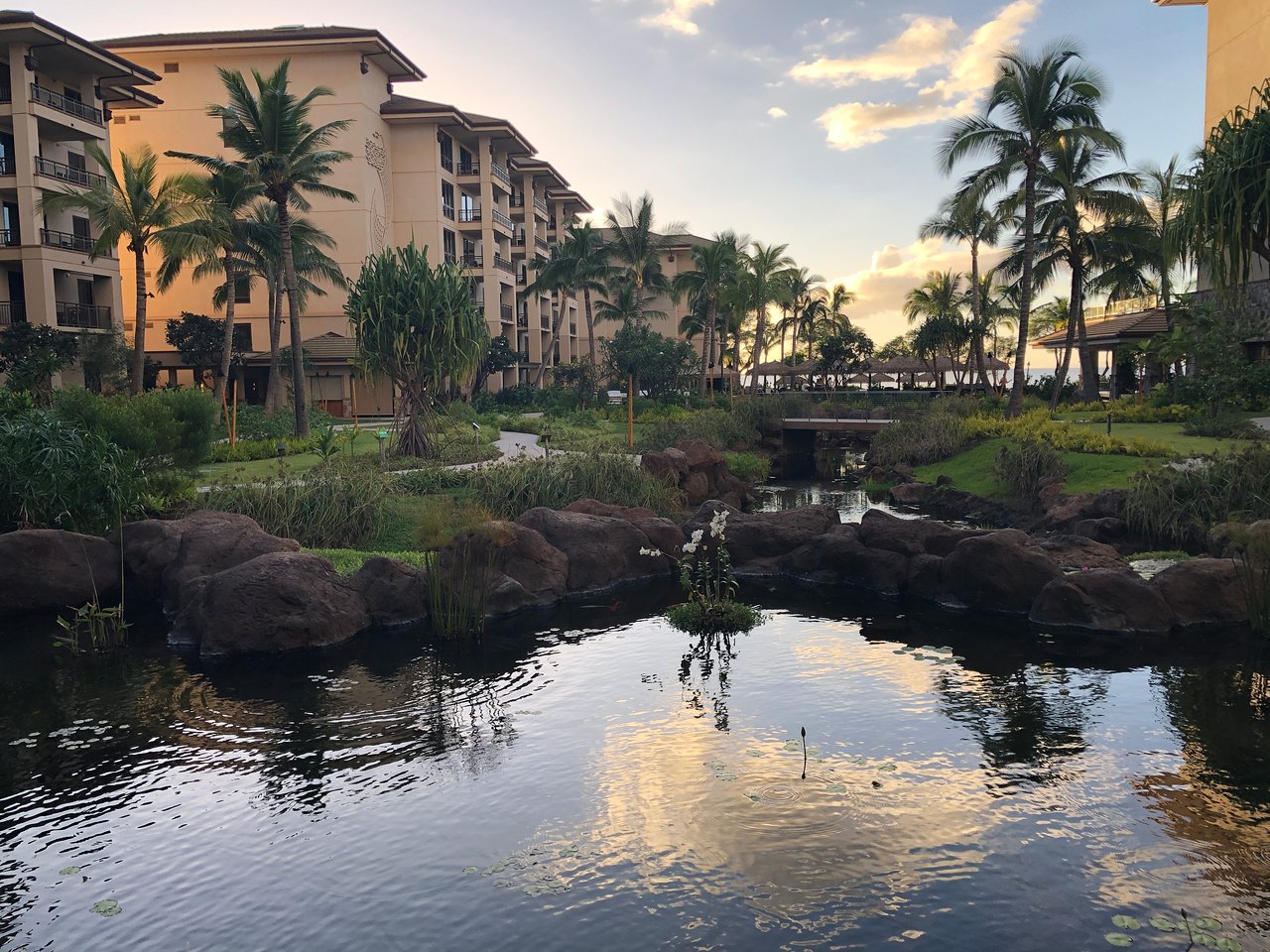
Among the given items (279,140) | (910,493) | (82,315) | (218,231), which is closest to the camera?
(910,493)

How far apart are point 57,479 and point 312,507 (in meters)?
4.15

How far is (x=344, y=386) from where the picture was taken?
50.6 meters

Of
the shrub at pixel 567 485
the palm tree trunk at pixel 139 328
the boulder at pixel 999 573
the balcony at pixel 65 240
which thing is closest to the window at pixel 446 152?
the balcony at pixel 65 240

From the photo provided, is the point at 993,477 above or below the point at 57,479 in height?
below

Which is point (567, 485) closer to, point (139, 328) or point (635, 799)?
point (635, 799)

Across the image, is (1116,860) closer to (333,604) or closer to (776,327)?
(333,604)

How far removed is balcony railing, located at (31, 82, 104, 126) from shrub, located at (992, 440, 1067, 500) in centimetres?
3747

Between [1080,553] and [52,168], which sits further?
[52,168]

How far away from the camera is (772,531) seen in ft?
59.7

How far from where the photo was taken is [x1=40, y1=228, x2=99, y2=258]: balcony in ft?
126

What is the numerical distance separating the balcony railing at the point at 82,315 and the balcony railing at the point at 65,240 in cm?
225

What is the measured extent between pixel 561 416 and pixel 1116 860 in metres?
38.3

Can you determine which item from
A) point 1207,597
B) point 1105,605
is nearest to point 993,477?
point 1207,597

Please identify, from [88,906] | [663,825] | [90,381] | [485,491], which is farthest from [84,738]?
[90,381]
